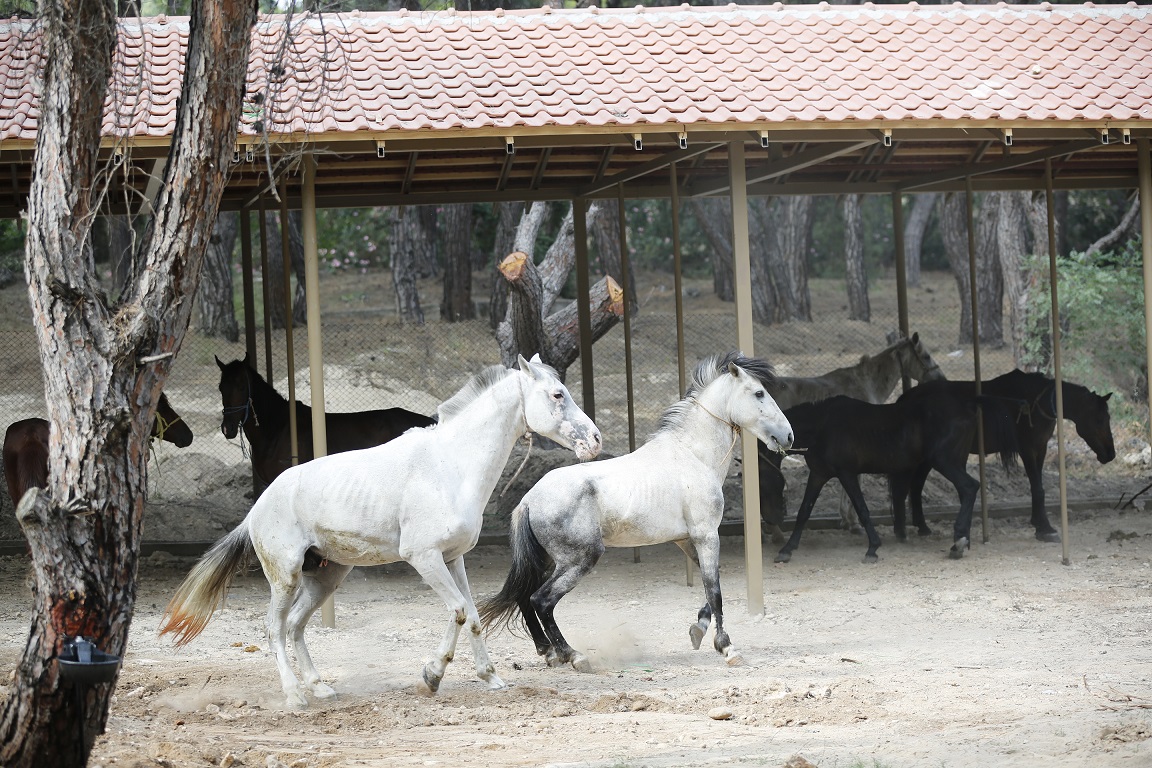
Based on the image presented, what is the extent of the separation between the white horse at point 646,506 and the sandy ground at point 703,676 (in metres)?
0.41

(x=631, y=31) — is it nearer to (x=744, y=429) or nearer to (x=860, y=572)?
(x=744, y=429)

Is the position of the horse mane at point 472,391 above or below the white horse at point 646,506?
above

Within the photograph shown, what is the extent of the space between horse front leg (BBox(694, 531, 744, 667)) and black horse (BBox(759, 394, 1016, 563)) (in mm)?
3813

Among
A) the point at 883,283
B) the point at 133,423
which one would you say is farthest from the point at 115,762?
the point at 883,283

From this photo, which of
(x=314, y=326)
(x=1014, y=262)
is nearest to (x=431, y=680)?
(x=314, y=326)

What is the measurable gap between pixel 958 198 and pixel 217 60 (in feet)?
65.5

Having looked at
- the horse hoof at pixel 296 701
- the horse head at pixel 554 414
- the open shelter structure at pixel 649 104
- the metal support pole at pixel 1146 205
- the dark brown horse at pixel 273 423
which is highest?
the open shelter structure at pixel 649 104

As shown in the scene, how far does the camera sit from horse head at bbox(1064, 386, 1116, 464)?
11969 millimetres

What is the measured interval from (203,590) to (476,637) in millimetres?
1514

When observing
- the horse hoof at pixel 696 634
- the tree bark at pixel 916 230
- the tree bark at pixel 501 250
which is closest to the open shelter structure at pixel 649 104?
the horse hoof at pixel 696 634

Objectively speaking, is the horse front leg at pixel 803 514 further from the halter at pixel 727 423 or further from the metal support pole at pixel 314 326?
the metal support pole at pixel 314 326

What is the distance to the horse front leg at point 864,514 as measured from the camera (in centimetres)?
1074

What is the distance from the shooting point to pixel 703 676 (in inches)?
268

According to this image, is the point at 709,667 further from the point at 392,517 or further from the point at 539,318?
the point at 539,318
